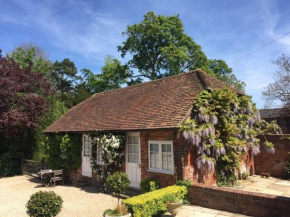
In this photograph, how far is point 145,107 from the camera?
11.5 m

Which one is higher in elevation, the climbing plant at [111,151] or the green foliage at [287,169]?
the climbing plant at [111,151]

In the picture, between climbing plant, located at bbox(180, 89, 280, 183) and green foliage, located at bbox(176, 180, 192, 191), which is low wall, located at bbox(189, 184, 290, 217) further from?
climbing plant, located at bbox(180, 89, 280, 183)

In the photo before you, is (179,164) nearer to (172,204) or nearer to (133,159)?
(172,204)

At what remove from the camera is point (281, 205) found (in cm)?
594

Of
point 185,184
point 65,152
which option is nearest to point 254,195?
point 185,184

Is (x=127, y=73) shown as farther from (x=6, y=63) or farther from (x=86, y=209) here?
(x=86, y=209)

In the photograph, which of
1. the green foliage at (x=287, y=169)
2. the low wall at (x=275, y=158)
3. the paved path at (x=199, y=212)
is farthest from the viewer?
the low wall at (x=275, y=158)

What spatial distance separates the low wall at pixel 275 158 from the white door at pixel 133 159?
24.5ft

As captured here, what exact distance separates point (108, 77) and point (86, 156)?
1920cm

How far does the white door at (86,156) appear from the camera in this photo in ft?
41.2

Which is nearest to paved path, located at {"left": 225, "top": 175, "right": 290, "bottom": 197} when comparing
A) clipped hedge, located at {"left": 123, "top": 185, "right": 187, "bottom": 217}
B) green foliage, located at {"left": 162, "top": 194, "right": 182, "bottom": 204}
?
green foliage, located at {"left": 162, "top": 194, "right": 182, "bottom": 204}

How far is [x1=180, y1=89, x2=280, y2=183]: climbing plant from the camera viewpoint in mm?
8602

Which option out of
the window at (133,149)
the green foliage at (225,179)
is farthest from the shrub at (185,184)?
the window at (133,149)

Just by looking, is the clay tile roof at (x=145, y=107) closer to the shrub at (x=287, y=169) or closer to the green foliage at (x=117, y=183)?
the green foliage at (x=117, y=183)
